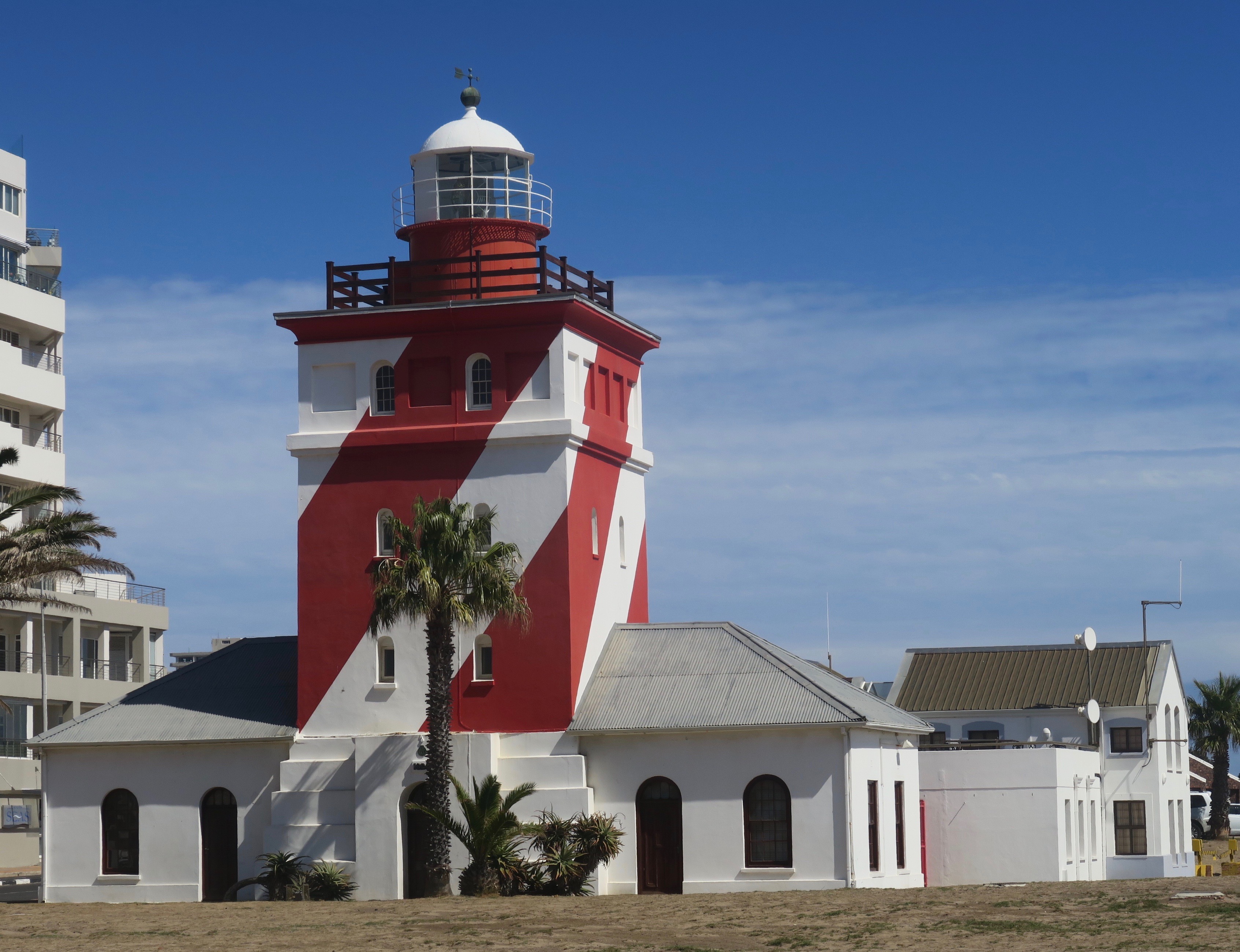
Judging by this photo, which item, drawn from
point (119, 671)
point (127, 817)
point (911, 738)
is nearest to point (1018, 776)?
point (911, 738)

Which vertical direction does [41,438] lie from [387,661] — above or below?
above

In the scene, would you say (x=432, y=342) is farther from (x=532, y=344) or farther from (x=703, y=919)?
(x=703, y=919)

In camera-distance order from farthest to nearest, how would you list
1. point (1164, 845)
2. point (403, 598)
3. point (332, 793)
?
point (1164, 845) < point (332, 793) < point (403, 598)

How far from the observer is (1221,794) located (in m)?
80.6

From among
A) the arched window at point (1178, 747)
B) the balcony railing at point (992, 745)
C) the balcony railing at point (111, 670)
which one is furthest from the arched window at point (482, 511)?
the balcony railing at point (111, 670)

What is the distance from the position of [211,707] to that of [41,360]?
4464cm

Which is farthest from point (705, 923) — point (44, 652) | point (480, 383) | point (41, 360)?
point (41, 360)

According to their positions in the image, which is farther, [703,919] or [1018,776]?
[1018,776]

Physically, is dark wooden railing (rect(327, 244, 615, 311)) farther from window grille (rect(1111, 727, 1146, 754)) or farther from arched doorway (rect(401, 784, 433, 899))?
window grille (rect(1111, 727, 1146, 754))

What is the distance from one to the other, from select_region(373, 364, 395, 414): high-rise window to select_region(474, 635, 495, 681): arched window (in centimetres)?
514

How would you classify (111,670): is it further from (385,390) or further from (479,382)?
(479,382)

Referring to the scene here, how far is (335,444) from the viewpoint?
38.8 m

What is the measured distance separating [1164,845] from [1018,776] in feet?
63.1

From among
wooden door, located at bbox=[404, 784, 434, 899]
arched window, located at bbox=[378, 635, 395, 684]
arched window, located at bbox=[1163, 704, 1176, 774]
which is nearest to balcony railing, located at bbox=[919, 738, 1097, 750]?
wooden door, located at bbox=[404, 784, 434, 899]
